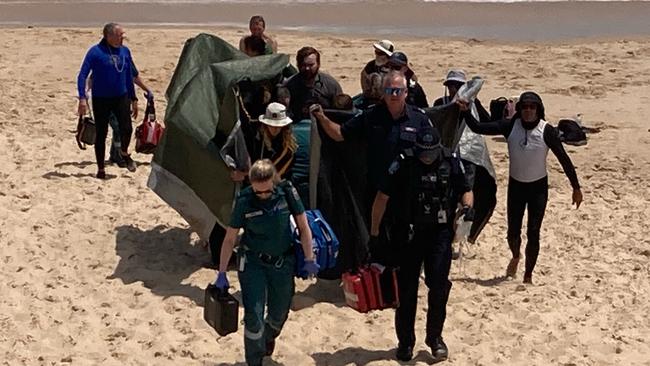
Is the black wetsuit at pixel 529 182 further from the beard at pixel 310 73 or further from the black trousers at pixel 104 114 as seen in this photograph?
the black trousers at pixel 104 114

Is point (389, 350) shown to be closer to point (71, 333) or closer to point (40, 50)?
point (71, 333)

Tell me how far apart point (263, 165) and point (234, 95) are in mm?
2066

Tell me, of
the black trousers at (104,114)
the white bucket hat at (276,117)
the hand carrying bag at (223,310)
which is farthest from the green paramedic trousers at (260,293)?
the black trousers at (104,114)

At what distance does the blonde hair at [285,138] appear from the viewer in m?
8.30

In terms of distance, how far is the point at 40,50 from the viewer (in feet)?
69.5

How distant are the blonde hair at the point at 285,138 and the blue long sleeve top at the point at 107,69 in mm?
4030

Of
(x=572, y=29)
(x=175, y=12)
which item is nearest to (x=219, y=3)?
(x=175, y=12)

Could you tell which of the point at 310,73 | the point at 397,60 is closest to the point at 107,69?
the point at 310,73

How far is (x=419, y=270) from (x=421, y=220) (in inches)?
17.3

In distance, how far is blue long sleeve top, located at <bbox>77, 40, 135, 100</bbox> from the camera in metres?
12.0

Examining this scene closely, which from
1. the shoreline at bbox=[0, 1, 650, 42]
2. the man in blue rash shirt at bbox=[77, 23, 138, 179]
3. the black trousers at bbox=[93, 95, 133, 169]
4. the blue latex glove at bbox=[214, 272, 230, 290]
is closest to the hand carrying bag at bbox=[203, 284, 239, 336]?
the blue latex glove at bbox=[214, 272, 230, 290]

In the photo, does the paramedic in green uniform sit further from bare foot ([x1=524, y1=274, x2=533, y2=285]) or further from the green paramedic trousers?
bare foot ([x1=524, y1=274, x2=533, y2=285])

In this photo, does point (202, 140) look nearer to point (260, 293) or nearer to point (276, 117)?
point (276, 117)

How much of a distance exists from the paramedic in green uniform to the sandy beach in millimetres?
771
